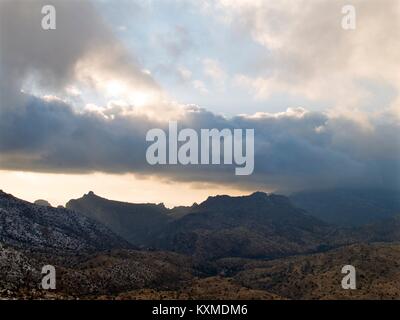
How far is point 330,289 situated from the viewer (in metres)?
180

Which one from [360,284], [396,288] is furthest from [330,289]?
[396,288]
